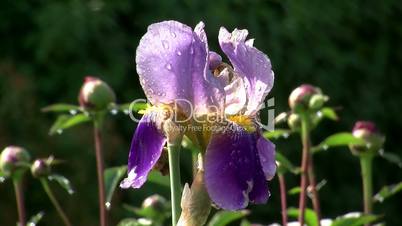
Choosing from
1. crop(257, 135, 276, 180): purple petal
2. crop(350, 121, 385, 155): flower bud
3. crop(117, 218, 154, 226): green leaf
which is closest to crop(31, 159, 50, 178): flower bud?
crop(117, 218, 154, 226): green leaf

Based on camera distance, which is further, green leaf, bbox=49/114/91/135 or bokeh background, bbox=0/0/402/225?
bokeh background, bbox=0/0/402/225

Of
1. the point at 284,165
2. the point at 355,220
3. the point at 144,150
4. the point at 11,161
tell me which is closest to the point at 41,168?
the point at 11,161

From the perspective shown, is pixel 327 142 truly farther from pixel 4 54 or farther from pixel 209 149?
pixel 4 54

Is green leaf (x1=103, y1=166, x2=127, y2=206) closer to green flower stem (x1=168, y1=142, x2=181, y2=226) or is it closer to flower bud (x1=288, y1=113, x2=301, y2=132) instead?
flower bud (x1=288, y1=113, x2=301, y2=132)

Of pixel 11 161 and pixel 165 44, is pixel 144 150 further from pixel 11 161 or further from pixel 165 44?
pixel 11 161

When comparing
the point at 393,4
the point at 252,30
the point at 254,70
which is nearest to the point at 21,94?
the point at 252,30
